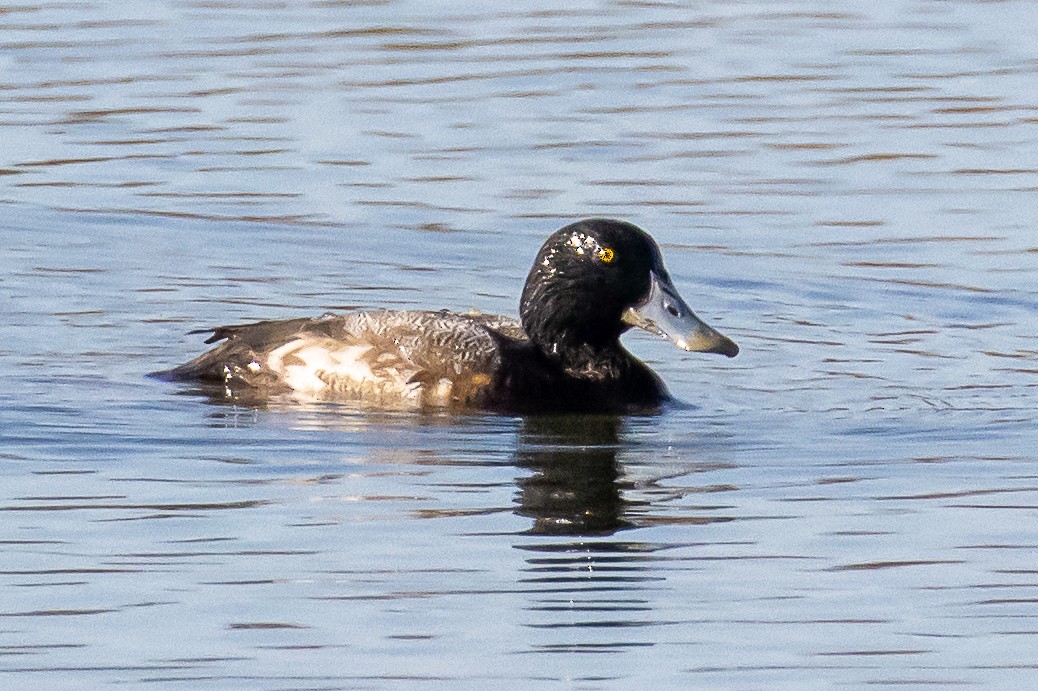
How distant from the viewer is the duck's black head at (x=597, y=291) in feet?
37.9

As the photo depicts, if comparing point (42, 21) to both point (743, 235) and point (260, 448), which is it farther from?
point (260, 448)

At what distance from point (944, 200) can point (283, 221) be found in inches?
158

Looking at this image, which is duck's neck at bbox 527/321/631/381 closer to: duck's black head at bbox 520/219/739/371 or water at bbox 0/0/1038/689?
duck's black head at bbox 520/219/739/371

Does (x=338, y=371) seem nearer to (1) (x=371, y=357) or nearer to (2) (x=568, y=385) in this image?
(1) (x=371, y=357)

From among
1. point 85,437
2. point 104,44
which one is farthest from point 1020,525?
point 104,44

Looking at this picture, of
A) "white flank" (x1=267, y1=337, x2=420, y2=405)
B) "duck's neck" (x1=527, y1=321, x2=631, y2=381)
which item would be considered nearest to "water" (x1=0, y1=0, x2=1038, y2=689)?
"white flank" (x1=267, y1=337, x2=420, y2=405)

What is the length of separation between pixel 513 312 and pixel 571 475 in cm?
377

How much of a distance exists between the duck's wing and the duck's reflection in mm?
398

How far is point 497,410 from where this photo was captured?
11.2 metres

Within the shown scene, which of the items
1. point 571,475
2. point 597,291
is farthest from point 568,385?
point 571,475

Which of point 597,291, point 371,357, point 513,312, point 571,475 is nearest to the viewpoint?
point 571,475

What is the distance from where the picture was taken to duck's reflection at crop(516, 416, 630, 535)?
9.16m

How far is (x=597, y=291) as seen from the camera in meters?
11.6

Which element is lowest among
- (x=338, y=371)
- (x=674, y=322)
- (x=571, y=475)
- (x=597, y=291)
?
(x=571, y=475)
